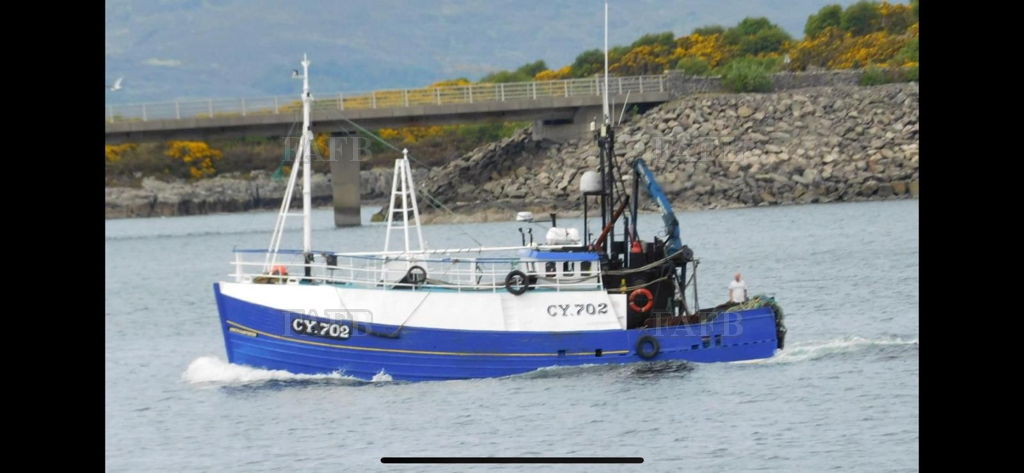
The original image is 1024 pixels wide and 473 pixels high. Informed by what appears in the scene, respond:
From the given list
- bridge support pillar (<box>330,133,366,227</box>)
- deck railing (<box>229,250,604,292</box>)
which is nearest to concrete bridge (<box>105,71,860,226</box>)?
bridge support pillar (<box>330,133,366,227</box>)

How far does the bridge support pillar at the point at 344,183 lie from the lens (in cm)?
9669

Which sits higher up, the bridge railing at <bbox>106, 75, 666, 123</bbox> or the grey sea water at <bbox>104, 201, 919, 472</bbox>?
the bridge railing at <bbox>106, 75, 666, 123</bbox>

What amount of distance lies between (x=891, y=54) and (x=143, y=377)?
97.6 meters

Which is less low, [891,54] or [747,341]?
[891,54]

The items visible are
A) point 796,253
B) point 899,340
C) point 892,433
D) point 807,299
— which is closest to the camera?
point 892,433

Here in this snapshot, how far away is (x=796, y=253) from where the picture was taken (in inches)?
2542

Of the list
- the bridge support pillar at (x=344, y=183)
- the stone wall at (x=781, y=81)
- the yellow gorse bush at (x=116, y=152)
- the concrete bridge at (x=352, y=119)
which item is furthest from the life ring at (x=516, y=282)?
the yellow gorse bush at (x=116, y=152)

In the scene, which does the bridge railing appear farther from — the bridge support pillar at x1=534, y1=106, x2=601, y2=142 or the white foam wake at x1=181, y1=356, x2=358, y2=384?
the white foam wake at x1=181, y1=356, x2=358, y2=384

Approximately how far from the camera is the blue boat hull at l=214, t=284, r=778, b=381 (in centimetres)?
3497

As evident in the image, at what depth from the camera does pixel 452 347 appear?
34969mm

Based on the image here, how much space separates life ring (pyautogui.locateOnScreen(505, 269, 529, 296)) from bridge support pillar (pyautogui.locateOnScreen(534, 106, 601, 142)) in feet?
214

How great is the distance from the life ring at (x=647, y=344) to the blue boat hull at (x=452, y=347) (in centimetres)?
2

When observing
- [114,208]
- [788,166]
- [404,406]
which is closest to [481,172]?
[788,166]

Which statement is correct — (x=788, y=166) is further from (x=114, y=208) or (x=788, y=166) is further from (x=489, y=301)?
(x=114, y=208)
